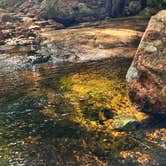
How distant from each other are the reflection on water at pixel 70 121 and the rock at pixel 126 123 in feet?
1.06

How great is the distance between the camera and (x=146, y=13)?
46.4 meters

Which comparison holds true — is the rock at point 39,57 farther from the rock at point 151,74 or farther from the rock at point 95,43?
the rock at point 151,74

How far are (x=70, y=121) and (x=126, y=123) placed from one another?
9.33ft

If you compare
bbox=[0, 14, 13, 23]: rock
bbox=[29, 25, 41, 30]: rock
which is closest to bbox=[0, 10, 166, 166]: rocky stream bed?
bbox=[29, 25, 41, 30]: rock

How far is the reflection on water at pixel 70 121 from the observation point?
16.2 meters

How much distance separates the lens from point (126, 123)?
60.1 feet

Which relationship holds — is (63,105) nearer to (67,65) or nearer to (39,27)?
(67,65)

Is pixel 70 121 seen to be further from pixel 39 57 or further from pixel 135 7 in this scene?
pixel 135 7

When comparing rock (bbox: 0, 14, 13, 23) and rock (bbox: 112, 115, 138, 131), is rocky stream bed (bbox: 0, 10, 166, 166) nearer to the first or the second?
rock (bbox: 112, 115, 138, 131)

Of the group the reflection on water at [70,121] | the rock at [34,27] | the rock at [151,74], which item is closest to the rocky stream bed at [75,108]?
the reflection on water at [70,121]

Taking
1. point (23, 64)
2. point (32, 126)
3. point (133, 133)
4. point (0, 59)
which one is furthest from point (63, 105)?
point (0, 59)

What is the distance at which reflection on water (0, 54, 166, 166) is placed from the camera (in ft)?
53.1

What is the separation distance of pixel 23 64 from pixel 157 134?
18.4 meters

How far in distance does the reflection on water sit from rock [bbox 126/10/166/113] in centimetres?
91
